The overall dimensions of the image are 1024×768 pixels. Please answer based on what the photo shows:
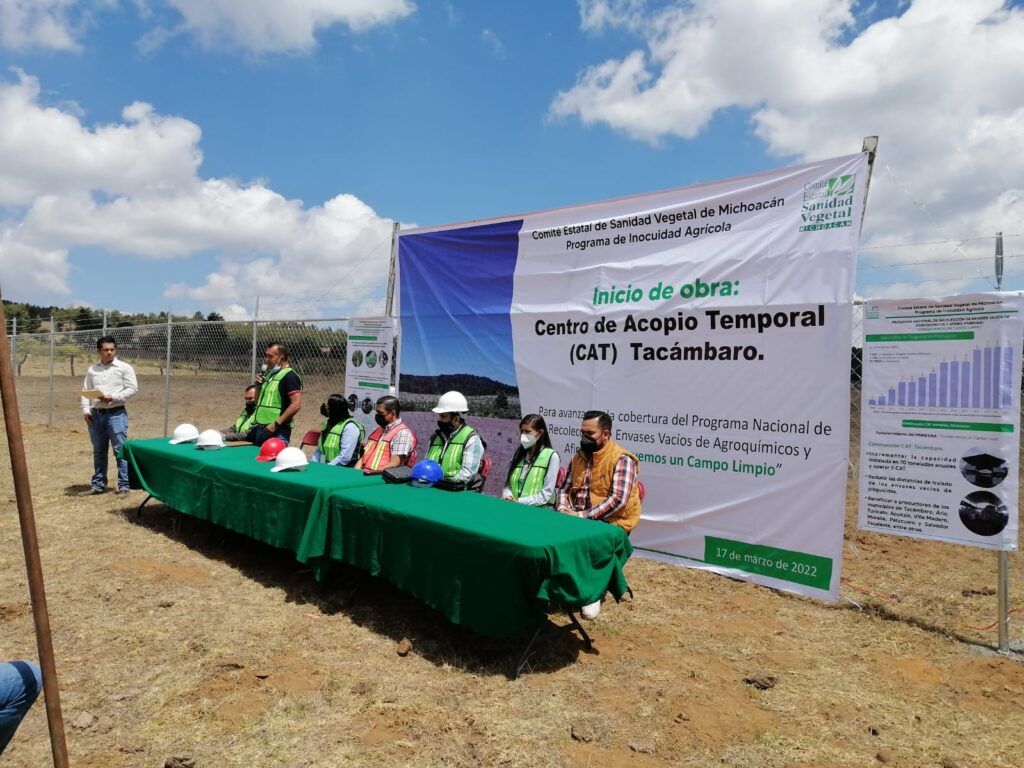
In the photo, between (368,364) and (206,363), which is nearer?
(368,364)

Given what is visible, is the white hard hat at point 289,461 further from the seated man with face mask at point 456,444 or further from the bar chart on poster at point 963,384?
the bar chart on poster at point 963,384

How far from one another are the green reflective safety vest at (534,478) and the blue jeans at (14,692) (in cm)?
316

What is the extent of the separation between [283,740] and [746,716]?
2011 millimetres

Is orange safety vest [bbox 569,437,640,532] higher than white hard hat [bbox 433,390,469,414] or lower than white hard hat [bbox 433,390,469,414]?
lower

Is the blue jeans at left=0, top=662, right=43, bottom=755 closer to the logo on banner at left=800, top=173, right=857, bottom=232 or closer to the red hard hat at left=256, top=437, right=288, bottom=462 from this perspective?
the red hard hat at left=256, top=437, right=288, bottom=462

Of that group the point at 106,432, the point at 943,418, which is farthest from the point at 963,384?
the point at 106,432

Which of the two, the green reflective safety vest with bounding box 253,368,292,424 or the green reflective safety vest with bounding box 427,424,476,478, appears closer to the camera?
the green reflective safety vest with bounding box 427,424,476,478

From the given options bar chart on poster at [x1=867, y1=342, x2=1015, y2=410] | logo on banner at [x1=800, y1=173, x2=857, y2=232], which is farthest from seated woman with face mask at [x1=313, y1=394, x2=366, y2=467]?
bar chart on poster at [x1=867, y1=342, x2=1015, y2=410]

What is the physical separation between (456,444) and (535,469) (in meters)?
0.71

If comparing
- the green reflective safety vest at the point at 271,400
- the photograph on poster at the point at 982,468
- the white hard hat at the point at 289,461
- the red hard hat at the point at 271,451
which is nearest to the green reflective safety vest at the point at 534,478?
the white hard hat at the point at 289,461

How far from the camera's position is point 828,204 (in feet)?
14.4

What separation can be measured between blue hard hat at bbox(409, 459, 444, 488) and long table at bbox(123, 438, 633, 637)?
4.5 inches

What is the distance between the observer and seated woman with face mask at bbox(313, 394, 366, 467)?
5754 mm

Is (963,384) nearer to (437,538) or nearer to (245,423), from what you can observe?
(437,538)
